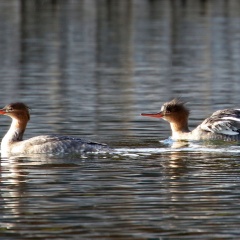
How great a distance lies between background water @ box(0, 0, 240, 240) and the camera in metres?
10.1

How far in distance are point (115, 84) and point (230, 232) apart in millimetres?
14236

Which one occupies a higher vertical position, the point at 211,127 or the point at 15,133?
the point at 15,133

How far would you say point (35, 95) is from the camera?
2125 cm

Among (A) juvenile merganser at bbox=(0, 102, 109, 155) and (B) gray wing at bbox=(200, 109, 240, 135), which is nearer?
(A) juvenile merganser at bbox=(0, 102, 109, 155)

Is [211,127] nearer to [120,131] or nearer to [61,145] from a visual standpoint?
[120,131]

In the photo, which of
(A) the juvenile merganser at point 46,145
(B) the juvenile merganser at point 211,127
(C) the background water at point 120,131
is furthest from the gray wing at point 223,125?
(A) the juvenile merganser at point 46,145

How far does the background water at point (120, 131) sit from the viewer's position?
10094 millimetres

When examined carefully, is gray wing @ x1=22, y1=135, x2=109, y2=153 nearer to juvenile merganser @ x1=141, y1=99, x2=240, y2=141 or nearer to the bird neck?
the bird neck

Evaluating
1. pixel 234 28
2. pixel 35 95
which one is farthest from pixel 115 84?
pixel 234 28

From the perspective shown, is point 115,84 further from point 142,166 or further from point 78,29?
point 78,29

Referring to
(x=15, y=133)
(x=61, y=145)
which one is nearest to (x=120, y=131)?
(x=15, y=133)

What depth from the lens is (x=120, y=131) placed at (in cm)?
1609

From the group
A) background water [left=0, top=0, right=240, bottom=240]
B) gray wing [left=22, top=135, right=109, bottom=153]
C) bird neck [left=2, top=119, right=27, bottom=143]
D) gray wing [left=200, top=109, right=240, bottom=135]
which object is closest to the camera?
background water [left=0, top=0, right=240, bottom=240]

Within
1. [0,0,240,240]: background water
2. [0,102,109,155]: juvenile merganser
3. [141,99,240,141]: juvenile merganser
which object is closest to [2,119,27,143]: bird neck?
[0,102,109,155]: juvenile merganser
